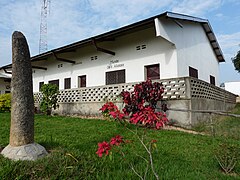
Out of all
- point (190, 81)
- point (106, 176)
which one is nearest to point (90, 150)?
point (106, 176)

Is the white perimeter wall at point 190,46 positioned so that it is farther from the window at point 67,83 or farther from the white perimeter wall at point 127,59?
the window at point 67,83

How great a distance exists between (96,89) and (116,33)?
294 cm

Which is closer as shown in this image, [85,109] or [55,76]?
[85,109]

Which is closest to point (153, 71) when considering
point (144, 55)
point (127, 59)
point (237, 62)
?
point (144, 55)

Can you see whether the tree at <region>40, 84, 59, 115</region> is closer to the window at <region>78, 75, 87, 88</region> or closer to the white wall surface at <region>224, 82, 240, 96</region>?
the window at <region>78, 75, 87, 88</region>

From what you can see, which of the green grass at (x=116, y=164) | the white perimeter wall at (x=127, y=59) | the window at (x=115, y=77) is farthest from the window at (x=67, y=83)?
the green grass at (x=116, y=164)

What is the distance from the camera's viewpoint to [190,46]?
11.9 metres

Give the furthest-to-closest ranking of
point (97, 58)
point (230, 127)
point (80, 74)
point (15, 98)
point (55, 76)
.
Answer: point (55, 76), point (80, 74), point (97, 58), point (230, 127), point (15, 98)

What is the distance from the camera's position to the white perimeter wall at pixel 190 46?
31.8 feet

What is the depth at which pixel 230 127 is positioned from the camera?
7.38 meters

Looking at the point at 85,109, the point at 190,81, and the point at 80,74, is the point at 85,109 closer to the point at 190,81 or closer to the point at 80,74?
the point at 80,74

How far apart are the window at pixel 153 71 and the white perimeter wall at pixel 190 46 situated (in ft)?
3.57

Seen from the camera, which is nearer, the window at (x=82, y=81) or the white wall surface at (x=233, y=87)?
the window at (x=82, y=81)

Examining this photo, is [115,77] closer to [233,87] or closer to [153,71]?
[153,71]
